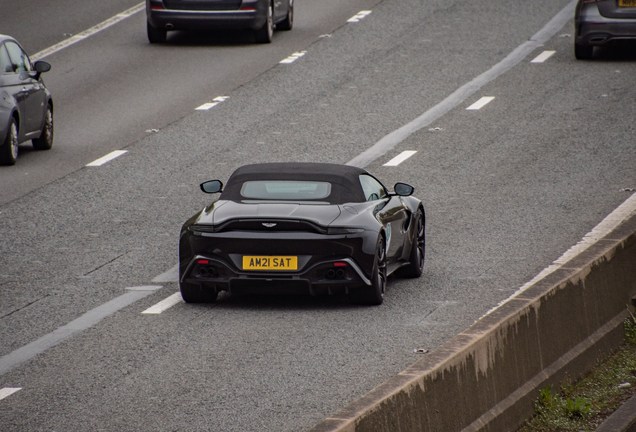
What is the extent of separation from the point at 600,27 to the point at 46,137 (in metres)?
10.4

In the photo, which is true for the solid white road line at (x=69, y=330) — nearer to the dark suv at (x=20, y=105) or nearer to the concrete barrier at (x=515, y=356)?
the concrete barrier at (x=515, y=356)

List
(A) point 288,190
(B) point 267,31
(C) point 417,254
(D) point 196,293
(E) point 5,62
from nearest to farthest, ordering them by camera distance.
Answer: (D) point 196,293
(A) point 288,190
(C) point 417,254
(E) point 5,62
(B) point 267,31

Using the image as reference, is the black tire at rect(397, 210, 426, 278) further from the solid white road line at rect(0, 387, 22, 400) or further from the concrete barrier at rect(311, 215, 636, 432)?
the solid white road line at rect(0, 387, 22, 400)

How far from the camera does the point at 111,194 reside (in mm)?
14297

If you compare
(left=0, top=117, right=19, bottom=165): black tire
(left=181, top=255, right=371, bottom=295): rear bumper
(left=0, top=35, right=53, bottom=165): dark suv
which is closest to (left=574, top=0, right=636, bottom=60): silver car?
(left=0, top=35, right=53, bottom=165): dark suv

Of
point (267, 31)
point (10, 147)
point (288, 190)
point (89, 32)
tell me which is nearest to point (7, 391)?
point (288, 190)

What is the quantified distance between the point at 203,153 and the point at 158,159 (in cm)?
69

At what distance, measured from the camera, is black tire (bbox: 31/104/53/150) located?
54.2 ft

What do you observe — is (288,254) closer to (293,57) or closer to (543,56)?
(293,57)

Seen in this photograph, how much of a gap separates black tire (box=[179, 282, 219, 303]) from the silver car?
13321mm

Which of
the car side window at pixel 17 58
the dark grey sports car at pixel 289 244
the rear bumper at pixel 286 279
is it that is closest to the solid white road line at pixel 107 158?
the car side window at pixel 17 58

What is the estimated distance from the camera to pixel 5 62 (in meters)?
15.8

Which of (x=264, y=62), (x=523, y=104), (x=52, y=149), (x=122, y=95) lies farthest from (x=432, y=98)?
(x=52, y=149)

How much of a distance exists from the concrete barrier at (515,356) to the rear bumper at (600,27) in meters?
12.1
